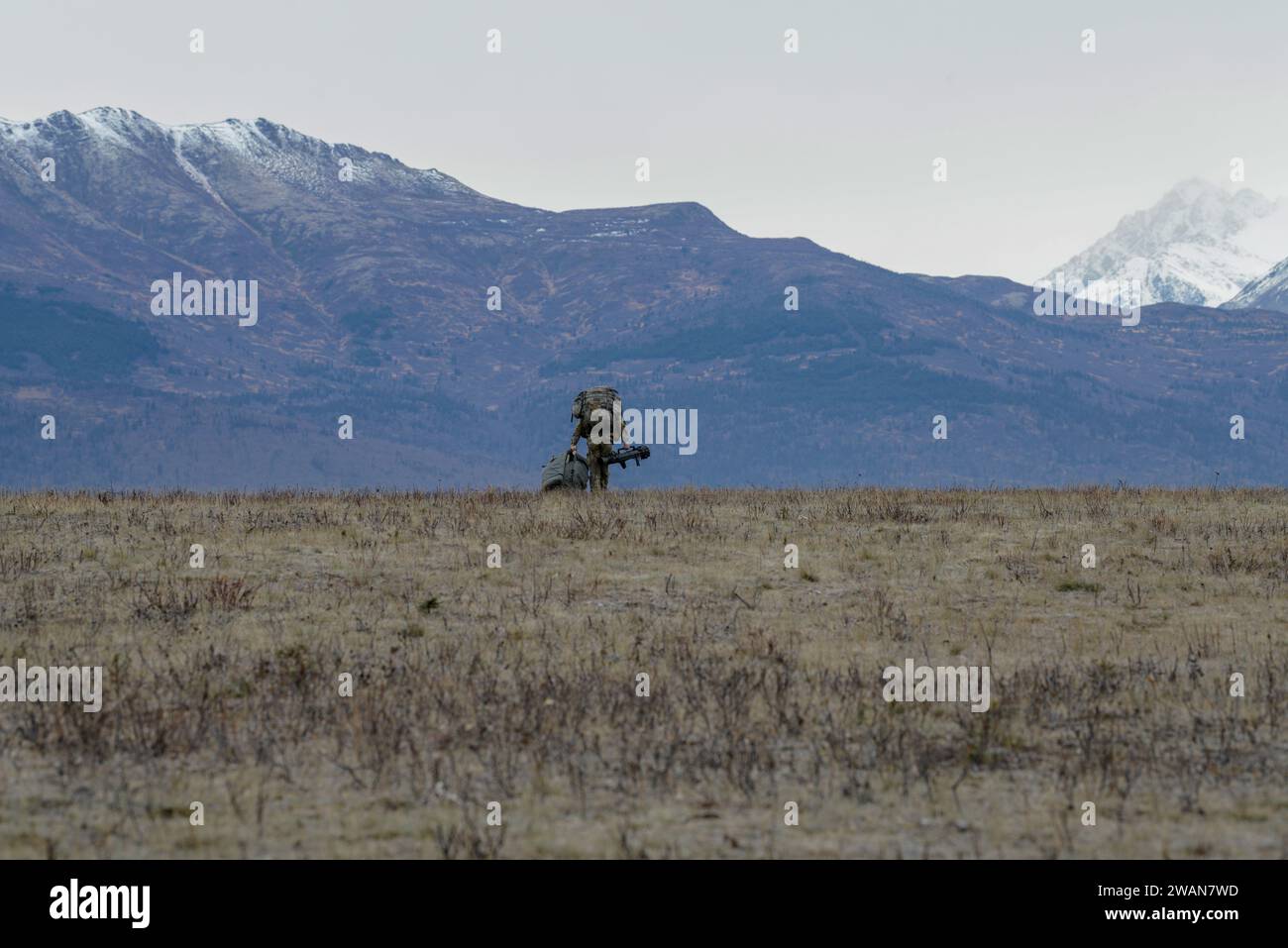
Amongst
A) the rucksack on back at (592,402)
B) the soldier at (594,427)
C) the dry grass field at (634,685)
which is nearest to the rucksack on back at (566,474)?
the soldier at (594,427)

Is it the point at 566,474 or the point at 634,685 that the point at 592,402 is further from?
the point at 634,685

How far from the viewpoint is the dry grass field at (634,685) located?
419 inches

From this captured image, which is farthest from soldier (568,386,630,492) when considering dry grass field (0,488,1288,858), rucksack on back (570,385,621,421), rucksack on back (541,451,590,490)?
dry grass field (0,488,1288,858)

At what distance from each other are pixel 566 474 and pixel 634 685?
62.4 ft

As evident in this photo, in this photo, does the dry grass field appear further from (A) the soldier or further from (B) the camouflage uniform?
(B) the camouflage uniform

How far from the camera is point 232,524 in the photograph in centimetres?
2567

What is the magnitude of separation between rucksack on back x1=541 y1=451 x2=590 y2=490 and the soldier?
0.24 m

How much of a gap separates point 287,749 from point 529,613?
6.57 metres

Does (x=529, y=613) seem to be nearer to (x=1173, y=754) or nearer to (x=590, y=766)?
(x=590, y=766)

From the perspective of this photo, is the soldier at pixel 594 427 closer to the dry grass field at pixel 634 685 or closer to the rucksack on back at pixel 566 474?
the rucksack on back at pixel 566 474

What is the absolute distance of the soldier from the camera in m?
33.3

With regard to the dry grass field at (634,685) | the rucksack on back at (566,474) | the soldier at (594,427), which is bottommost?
the dry grass field at (634,685)

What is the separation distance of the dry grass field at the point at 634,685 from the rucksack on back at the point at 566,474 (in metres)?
6.08
